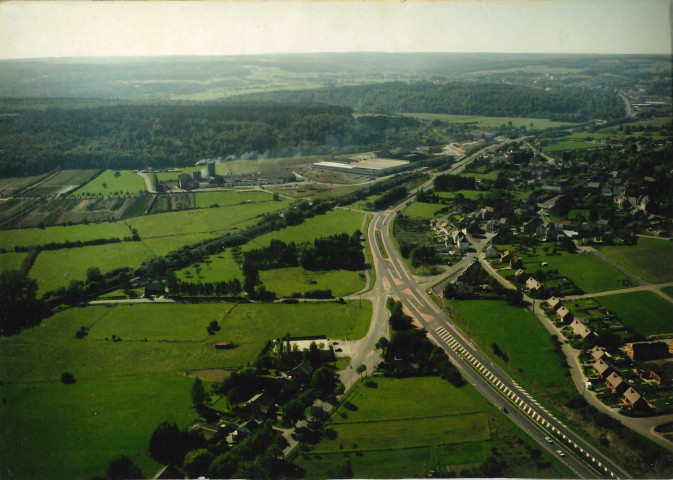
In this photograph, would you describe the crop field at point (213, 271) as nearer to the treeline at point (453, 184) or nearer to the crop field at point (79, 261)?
the crop field at point (79, 261)

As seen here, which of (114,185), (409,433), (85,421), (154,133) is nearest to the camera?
(409,433)

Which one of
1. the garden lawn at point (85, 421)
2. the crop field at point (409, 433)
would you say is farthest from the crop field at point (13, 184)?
the crop field at point (409, 433)

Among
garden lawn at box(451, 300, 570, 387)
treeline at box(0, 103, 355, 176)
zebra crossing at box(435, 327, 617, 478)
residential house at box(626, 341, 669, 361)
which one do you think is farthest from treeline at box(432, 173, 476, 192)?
residential house at box(626, 341, 669, 361)

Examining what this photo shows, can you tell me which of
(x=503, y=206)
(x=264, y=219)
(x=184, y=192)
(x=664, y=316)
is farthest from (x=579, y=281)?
(x=184, y=192)

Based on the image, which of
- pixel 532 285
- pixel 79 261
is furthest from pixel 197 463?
pixel 532 285

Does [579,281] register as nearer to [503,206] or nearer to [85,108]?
[503,206]

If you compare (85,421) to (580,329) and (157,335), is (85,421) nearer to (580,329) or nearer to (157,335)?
(157,335)
